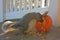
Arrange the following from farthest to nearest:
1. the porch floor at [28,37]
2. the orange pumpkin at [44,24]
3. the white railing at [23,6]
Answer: the white railing at [23,6] → the orange pumpkin at [44,24] → the porch floor at [28,37]

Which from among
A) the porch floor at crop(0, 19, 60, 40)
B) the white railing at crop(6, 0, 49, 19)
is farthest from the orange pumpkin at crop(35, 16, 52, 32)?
the white railing at crop(6, 0, 49, 19)

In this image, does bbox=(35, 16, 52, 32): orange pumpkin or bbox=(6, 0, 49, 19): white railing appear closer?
bbox=(35, 16, 52, 32): orange pumpkin

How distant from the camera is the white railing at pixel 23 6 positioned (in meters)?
2.69

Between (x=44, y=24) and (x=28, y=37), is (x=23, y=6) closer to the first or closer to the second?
(x=44, y=24)

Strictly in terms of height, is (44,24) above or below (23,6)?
below

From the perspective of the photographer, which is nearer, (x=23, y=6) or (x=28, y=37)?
(x=28, y=37)

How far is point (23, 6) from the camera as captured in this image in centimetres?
279

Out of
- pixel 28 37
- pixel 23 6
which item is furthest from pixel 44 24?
pixel 23 6

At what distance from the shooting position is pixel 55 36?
2.04 meters

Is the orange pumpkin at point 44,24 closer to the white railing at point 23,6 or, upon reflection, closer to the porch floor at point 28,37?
the porch floor at point 28,37

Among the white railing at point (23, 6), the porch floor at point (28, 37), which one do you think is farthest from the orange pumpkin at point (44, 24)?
the white railing at point (23, 6)

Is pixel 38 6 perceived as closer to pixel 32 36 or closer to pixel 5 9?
pixel 5 9

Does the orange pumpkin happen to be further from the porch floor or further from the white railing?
the white railing

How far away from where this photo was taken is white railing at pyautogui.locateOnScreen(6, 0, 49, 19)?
8.84ft
